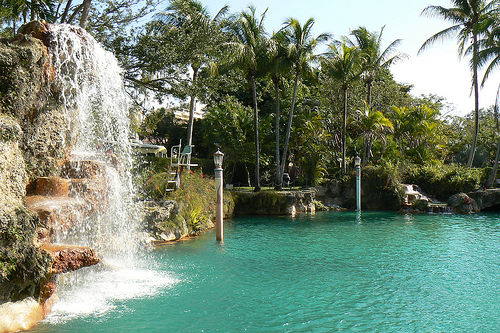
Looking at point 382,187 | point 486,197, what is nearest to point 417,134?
point 382,187

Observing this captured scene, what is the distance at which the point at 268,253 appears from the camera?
11.5 m

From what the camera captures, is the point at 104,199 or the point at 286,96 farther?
the point at 286,96

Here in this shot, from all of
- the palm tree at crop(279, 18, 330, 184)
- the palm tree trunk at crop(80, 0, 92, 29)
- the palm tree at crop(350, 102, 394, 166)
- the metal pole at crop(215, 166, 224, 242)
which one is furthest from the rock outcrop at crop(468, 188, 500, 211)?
the palm tree trunk at crop(80, 0, 92, 29)

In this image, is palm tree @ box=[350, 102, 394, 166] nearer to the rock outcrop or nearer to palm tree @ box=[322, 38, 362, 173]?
palm tree @ box=[322, 38, 362, 173]

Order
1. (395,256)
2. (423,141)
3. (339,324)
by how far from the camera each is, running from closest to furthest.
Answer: (339,324), (395,256), (423,141)

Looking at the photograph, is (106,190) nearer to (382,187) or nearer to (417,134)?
(382,187)

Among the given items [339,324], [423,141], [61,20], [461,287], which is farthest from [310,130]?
[339,324]

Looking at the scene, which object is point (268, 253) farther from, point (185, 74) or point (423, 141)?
point (423, 141)

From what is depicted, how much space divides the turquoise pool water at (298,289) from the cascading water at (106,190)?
2.2 inches

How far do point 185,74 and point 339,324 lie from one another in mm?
13848

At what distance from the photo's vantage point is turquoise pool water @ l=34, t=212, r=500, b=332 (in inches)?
243

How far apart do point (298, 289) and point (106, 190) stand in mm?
4155

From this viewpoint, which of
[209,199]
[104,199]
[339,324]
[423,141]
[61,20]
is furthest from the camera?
[423,141]

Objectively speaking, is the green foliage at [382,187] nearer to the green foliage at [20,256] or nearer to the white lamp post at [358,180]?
the white lamp post at [358,180]
